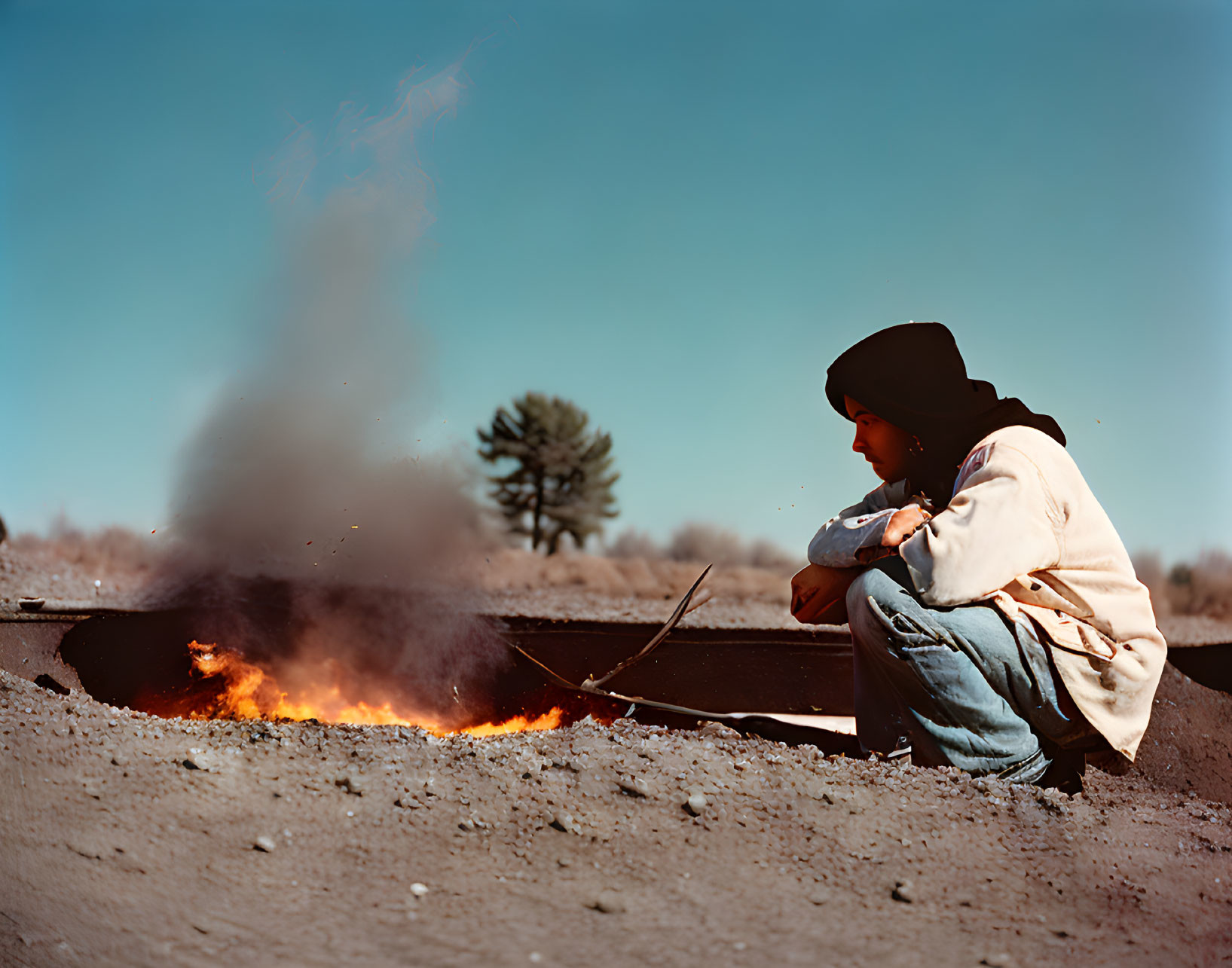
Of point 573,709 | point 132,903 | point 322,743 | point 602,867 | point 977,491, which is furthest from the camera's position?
point 573,709

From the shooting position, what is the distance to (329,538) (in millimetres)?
5215

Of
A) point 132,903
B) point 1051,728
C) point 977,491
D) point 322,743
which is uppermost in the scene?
point 977,491

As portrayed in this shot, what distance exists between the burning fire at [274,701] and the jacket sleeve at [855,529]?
1.96m

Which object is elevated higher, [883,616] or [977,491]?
[977,491]

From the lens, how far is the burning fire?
457cm

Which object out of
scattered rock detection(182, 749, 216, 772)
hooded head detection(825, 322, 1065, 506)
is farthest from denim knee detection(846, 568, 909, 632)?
scattered rock detection(182, 749, 216, 772)

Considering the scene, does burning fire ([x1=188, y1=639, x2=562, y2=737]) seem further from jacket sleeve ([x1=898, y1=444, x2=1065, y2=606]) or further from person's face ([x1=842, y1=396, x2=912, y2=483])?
jacket sleeve ([x1=898, y1=444, x2=1065, y2=606])

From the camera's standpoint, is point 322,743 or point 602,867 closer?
point 602,867

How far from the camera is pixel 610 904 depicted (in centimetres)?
221

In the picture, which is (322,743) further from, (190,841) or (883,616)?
(883,616)

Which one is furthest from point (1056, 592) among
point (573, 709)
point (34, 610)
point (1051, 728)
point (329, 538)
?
point (34, 610)

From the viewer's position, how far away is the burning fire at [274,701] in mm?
4574

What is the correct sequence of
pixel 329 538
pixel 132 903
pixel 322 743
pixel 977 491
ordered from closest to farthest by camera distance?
pixel 132 903
pixel 977 491
pixel 322 743
pixel 329 538

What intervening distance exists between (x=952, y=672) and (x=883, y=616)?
0.95 feet
